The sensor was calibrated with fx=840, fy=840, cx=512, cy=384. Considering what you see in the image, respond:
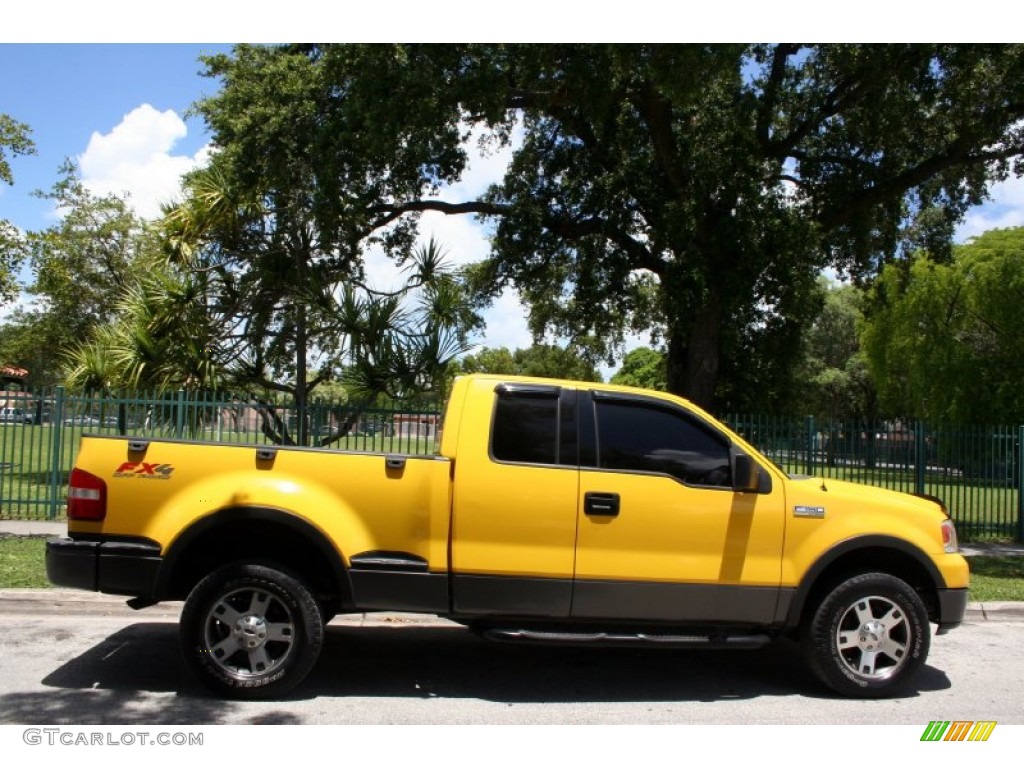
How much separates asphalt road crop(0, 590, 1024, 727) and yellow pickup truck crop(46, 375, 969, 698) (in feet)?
1.01

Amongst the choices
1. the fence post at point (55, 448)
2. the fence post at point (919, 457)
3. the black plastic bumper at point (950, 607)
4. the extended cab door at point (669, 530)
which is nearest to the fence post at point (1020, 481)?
the fence post at point (919, 457)

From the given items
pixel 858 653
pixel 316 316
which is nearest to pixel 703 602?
pixel 858 653

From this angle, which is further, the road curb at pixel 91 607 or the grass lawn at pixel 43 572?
the grass lawn at pixel 43 572

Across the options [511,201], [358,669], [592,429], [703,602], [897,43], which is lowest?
[358,669]

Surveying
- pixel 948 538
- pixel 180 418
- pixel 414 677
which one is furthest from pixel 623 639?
pixel 180 418

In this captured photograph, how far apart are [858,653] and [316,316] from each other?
8317mm

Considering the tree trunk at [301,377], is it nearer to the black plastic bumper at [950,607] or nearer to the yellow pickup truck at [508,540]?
the yellow pickup truck at [508,540]

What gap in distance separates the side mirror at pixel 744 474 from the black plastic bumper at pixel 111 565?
3.56 metres

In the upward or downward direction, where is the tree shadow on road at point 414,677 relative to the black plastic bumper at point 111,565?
downward

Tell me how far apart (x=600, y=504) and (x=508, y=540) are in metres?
0.61

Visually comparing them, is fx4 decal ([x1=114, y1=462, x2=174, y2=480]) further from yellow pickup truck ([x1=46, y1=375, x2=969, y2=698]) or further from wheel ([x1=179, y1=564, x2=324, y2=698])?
Result: wheel ([x1=179, y1=564, x2=324, y2=698])

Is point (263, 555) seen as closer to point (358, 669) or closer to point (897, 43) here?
point (358, 669)

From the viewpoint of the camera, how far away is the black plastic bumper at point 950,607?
18.0 feet

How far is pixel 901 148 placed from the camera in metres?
16.0
